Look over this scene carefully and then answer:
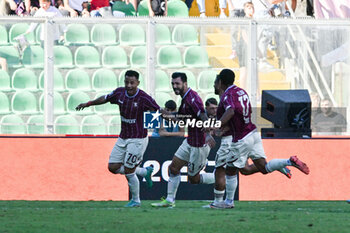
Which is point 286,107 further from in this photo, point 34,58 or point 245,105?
point 34,58

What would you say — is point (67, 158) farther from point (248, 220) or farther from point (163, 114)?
point (248, 220)

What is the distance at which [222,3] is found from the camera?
18.0m

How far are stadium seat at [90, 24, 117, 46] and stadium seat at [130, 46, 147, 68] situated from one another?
49 centimetres

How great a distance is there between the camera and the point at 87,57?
1614 cm

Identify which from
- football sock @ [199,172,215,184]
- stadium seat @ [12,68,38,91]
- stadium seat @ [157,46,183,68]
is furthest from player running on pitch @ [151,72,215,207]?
stadium seat @ [12,68,38,91]

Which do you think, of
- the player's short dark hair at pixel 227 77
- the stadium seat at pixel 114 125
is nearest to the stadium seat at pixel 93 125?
the stadium seat at pixel 114 125

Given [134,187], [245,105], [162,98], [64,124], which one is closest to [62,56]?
[64,124]

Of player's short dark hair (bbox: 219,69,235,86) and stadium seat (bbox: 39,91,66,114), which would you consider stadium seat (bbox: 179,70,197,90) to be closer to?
stadium seat (bbox: 39,91,66,114)

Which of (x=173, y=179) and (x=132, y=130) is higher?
(x=132, y=130)

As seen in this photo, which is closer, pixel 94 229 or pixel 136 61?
pixel 94 229

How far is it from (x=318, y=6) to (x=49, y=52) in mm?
5757

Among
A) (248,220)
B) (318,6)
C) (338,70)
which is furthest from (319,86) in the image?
(248,220)

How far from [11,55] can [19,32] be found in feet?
1.51

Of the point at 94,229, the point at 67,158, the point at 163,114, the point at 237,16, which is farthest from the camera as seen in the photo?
the point at 237,16
